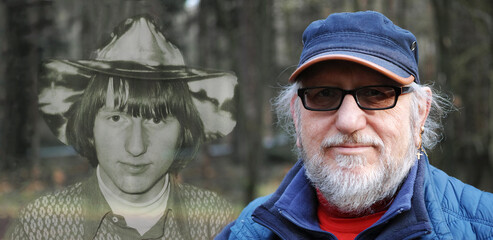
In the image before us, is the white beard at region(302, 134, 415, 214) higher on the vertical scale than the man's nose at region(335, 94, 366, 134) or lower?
lower

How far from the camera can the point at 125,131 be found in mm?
1908

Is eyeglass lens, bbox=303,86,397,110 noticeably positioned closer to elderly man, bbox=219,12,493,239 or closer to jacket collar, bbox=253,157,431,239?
elderly man, bbox=219,12,493,239

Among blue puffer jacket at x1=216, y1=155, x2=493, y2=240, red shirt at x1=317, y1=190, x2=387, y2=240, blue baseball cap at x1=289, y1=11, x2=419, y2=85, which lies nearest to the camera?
blue puffer jacket at x1=216, y1=155, x2=493, y2=240

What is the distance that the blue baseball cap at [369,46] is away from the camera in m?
1.85

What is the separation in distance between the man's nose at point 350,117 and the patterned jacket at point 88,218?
0.66m

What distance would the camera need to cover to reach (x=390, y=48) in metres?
1.88

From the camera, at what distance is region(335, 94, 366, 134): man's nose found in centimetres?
186

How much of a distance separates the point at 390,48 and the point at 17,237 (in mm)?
1524

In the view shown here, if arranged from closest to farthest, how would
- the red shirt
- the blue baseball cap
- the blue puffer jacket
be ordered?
the blue puffer jacket → the blue baseball cap → the red shirt

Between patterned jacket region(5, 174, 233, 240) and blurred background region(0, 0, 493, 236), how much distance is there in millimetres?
68

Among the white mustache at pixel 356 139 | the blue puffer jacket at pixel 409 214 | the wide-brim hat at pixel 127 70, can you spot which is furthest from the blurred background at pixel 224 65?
the white mustache at pixel 356 139

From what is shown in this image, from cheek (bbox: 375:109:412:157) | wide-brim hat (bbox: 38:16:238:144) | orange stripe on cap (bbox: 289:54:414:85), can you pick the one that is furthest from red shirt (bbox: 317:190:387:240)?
wide-brim hat (bbox: 38:16:238:144)

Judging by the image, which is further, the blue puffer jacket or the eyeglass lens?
the eyeglass lens

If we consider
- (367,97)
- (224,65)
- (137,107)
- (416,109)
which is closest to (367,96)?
(367,97)
